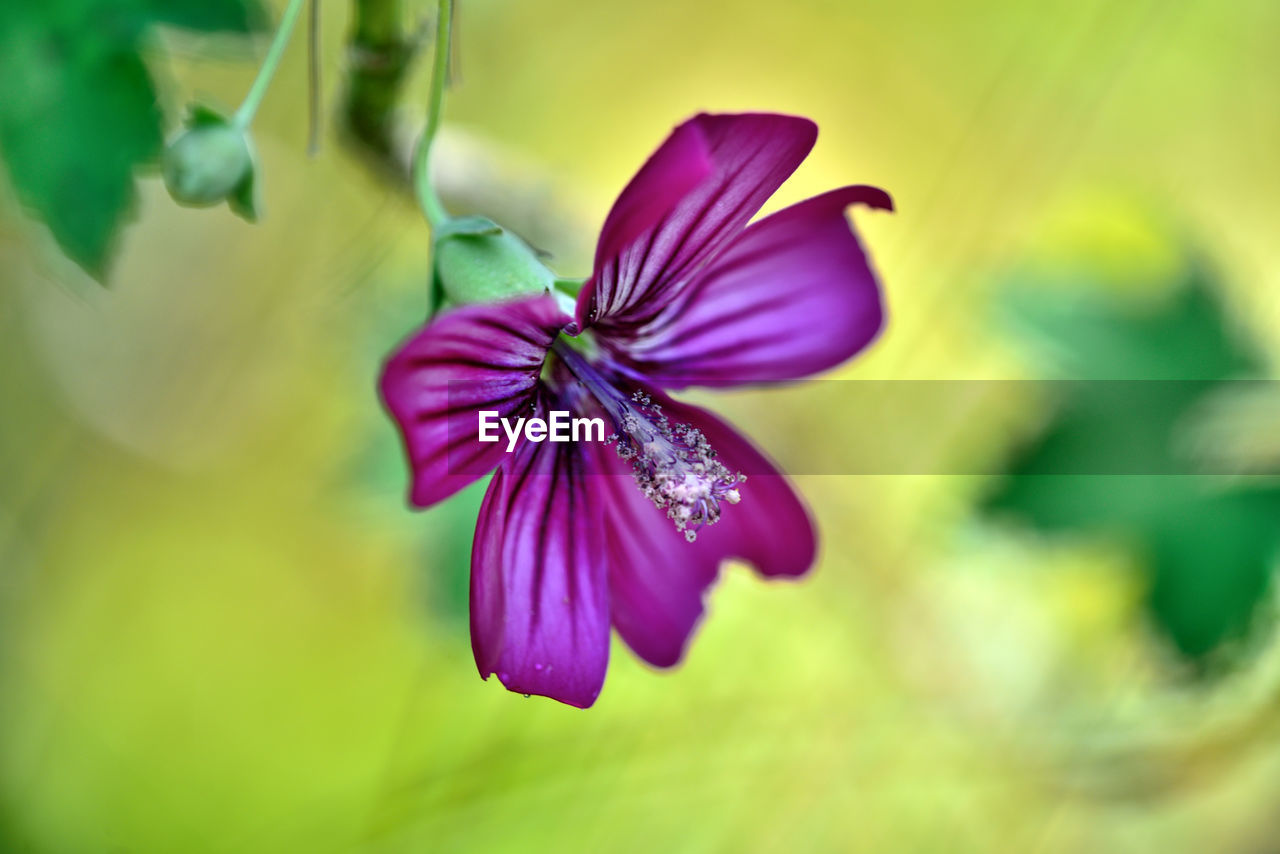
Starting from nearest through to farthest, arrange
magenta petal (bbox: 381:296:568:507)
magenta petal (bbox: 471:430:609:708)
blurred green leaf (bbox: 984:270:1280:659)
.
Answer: magenta petal (bbox: 381:296:568:507)
magenta petal (bbox: 471:430:609:708)
blurred green leaf (bbox: 984:270:1280:659)

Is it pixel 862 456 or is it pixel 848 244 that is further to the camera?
pixel 862 456

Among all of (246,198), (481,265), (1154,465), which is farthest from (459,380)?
(1154,465)

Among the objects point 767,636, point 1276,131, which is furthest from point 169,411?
point 1276,131

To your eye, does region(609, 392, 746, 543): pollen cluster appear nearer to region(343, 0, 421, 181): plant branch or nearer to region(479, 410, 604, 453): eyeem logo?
region(479, 410, 604, 453): eyeem logo

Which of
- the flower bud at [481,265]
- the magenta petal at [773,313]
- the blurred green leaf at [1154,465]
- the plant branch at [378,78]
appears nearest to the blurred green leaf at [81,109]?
the plant branch at [378,78]

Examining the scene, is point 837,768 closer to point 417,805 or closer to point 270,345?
point 417,805

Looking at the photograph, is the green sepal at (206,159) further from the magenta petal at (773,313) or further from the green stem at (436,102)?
the magenta petal at (773,313)

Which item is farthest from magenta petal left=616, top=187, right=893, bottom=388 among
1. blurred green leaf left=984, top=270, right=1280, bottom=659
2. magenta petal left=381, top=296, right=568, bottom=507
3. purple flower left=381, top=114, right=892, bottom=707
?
blurred green leaf left=984, top=270, right=1280, bottom=659
